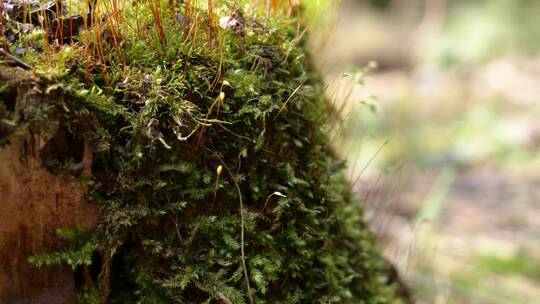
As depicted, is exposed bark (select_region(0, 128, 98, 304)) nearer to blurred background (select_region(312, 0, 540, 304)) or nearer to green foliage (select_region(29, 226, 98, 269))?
green foliage (select_region(29, 226, 98, 269))

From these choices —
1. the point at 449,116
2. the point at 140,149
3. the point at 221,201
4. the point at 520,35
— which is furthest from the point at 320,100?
the point at 520,35

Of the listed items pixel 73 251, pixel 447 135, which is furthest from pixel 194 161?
pixel 447 135

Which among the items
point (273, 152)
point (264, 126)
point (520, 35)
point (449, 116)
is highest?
point (264, 126)

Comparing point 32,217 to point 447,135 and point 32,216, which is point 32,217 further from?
point 447,135

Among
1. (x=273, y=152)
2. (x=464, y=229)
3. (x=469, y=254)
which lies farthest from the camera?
(x=464, y=229)

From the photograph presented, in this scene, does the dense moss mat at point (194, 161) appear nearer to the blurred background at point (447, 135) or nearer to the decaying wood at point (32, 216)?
the decaying wood at point (32, 216)

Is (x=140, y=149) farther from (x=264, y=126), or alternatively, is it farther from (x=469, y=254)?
(x=469, y=254)

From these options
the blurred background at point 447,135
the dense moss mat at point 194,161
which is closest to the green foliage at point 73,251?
the dense moss mat at point 194,161
